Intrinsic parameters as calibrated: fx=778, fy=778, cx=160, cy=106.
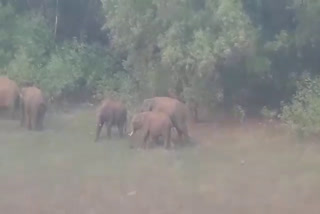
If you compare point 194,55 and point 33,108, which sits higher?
point 194,55

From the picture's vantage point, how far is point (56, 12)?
16.5 metres

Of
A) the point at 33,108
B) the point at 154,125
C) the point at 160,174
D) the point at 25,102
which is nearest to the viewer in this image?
the point at 160,174

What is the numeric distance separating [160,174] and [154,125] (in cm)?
126

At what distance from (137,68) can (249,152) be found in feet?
11.8

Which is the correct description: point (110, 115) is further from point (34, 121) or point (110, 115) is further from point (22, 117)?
point (22, 117)

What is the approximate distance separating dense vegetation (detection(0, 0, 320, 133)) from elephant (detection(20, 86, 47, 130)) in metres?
1.50

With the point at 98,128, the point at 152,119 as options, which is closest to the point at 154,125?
the point at 152,119

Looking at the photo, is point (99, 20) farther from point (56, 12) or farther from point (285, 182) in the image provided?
point (285, 182)

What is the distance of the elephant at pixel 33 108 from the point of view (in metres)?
12.6

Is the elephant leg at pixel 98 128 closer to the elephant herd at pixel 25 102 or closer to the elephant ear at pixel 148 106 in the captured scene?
the elephant ear at pixel 148 106

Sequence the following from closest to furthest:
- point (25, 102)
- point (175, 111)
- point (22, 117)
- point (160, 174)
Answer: point (160, 174), point (175, 111), point (25, 102), point (22, 117)

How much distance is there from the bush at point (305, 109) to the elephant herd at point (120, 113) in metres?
1.67

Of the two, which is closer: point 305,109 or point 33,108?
point 305,109

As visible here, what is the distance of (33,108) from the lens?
41.1 ft
